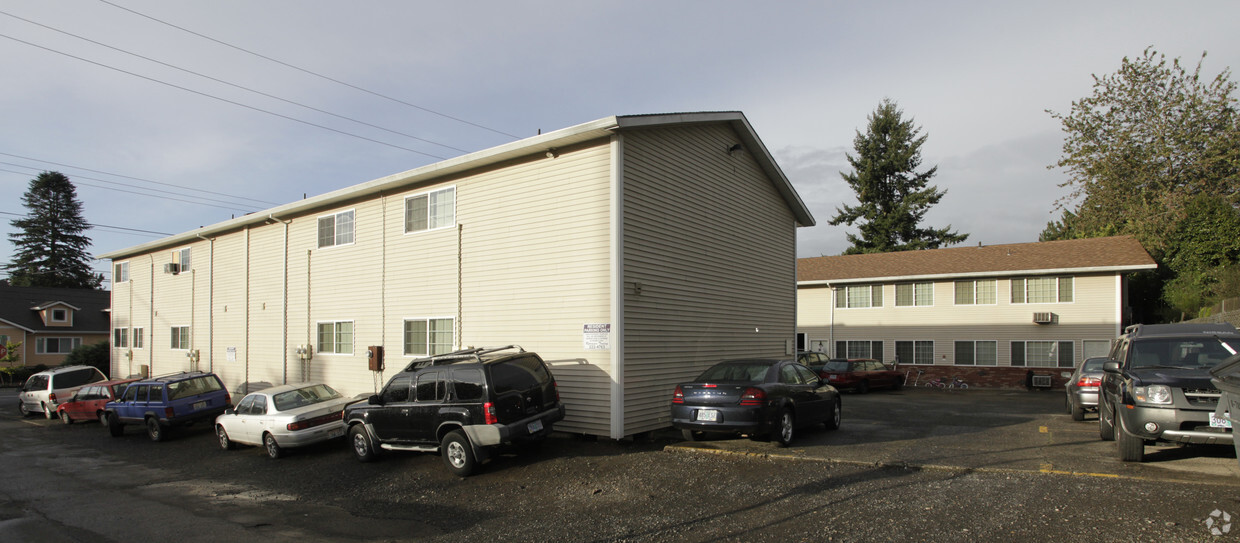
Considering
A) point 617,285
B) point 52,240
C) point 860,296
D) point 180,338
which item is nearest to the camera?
point 617,285

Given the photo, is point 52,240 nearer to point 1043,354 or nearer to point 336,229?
point 336,229

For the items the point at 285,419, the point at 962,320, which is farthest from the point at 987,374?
the point at 285,419

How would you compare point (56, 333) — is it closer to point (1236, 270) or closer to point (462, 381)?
point (462, 381)

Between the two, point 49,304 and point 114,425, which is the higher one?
point 49,304

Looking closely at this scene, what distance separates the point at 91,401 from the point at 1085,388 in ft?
82.7

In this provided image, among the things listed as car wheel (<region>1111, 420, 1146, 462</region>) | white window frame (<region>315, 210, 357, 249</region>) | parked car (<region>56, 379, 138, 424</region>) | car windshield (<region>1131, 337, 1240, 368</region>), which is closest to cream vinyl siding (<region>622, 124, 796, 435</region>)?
car wheel (<region>1111, 420, 1146, 462</region>)

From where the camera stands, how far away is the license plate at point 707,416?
10.4 meters

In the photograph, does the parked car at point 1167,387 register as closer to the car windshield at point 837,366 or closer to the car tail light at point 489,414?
the car tail light at point 489,414

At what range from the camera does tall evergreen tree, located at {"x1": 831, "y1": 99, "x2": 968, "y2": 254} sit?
52.0m

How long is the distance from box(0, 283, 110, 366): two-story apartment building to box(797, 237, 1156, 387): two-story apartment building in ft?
153

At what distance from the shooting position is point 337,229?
1794 centimetres

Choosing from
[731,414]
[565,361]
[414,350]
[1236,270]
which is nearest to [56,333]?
[414,350]

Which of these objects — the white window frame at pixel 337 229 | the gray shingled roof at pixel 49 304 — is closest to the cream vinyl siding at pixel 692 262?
the white window frame at pixel 337 229

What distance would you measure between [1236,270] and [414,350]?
106 feet
